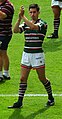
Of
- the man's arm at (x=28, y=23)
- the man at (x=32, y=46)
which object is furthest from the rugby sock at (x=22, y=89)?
the man's arm at (x=28, y=23)

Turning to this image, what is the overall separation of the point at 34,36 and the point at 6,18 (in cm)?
175

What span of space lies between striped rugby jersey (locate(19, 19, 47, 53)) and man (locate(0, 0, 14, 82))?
54.8 inches

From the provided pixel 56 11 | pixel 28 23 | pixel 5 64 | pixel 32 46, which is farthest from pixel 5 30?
pixel 56 11

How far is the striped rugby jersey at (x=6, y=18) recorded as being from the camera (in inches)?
361

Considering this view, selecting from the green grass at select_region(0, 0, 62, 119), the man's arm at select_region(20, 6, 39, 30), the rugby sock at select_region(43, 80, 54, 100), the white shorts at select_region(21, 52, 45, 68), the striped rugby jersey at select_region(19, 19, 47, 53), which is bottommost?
the green grass at select_region(0, 0, 62, 119)

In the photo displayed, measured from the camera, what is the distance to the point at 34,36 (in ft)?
25.2

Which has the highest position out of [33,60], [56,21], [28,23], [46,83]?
[28,23]

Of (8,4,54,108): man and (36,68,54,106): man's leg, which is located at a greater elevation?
(8,4,54,108): man

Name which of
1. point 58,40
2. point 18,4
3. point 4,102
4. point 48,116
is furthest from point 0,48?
point 18,4

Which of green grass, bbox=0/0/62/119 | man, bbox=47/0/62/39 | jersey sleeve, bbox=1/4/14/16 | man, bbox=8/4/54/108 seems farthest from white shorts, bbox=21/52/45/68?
man, bbox=47/0/62/39

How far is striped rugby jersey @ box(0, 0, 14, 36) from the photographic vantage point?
917 centimetres

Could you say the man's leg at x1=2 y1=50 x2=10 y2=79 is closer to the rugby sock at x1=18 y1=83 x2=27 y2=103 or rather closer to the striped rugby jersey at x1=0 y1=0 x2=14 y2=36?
the striped rugby jersey at x1=0 y1=0 x2=14 y2=36

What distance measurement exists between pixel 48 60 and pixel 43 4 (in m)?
6.96

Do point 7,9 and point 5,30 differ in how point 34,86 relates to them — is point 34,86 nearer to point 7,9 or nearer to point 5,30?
point 5,30
